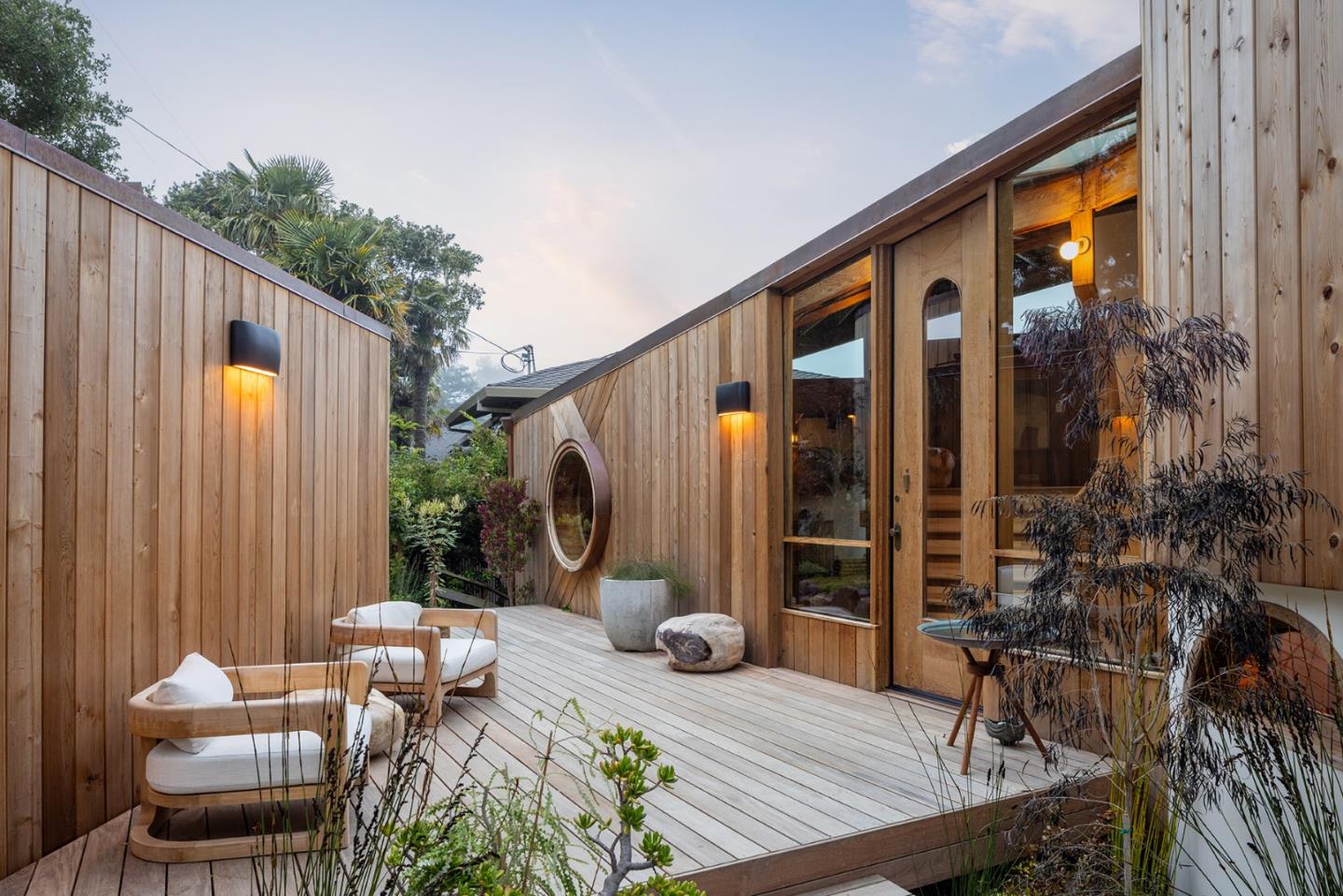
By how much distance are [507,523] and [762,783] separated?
6.91 m

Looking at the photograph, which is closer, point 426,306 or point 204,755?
point 204,755

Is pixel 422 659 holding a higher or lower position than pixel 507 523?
lower

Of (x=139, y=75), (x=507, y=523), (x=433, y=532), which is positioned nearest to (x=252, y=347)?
(x=433, y=532)

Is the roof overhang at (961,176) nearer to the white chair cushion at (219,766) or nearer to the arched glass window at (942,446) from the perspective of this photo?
the arched glass window at (942,446)

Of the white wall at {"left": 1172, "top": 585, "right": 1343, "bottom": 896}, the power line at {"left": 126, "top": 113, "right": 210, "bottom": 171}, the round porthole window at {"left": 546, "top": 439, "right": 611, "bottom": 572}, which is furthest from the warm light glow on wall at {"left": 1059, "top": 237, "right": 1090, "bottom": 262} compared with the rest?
the power line at {"left": 126, "top": 113, "right": 210, "bottom": 171}

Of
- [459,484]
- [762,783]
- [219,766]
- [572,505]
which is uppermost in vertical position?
[459,484]

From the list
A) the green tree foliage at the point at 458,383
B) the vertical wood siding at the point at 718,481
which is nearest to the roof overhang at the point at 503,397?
the vertical wood siding at the point at 718,481

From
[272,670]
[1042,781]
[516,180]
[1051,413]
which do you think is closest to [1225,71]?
[1051,413]

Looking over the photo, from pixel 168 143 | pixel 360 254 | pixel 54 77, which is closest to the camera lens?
pixel 54 77

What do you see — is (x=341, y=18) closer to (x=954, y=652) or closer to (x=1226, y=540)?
(x=954, y=652)

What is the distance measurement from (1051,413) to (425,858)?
3.35m

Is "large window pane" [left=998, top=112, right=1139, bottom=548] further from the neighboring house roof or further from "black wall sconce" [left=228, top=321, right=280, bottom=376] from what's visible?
the neighboring house roof

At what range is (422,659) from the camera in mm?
4105

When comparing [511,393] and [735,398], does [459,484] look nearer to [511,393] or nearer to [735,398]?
[511,393]
